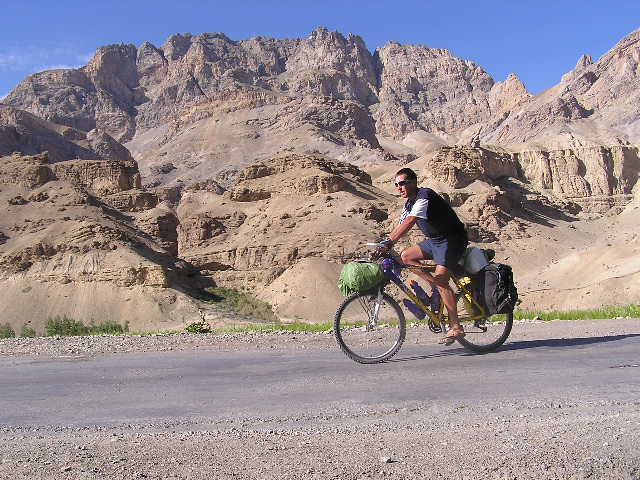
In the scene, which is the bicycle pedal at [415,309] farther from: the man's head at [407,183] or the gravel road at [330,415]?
the man's head at [407,183]

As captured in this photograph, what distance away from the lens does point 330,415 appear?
4219mm

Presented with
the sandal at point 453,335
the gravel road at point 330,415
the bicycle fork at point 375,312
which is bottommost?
the gravel road at point 330,415

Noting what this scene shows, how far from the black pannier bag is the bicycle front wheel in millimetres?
939

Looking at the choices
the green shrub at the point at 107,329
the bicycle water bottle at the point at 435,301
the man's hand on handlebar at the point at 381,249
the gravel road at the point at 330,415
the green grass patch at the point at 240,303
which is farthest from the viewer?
the green grass patch at the point at 240,303

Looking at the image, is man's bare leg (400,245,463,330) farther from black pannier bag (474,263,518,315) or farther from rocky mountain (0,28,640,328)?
rocky mountain (0,28,640,328)

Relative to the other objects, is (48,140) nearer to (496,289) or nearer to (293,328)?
(293,328)

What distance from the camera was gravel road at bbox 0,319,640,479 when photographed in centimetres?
307

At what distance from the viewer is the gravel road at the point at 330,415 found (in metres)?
3.07

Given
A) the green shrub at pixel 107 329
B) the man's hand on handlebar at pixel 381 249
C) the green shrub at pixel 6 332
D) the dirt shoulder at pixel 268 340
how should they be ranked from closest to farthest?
the man's hand on handlebar at pixel 381 249 → the dirt shoulder at pixel 268 340 → the green shrub at pixel 107 329 → the green shrub at pixel 6 332

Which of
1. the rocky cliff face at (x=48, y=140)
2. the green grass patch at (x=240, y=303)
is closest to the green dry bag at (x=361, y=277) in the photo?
the green grass patch at (x=240, y=303)

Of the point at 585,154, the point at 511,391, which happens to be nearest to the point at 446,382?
the point at 511,391

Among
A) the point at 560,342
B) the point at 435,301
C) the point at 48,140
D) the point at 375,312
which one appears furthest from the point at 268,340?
the point at 48,140

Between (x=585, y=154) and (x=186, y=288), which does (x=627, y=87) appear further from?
(x=186, y=288)

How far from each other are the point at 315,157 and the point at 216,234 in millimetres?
15856
